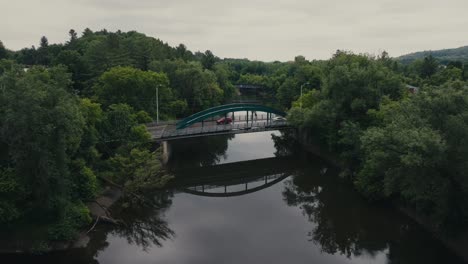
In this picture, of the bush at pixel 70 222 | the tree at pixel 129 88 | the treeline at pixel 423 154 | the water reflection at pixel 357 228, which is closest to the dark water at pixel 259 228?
the water reflection at pixel 357 228

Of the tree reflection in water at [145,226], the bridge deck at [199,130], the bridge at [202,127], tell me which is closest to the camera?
A: the tree reflection in water at [145,226]

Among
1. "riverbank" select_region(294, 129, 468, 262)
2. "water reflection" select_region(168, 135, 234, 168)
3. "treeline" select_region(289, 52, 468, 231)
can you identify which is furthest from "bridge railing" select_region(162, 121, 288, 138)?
"treeline" select_region(289, 52, 468, 231)

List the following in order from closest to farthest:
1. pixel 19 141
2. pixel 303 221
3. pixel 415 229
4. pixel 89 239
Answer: pixel 19 141 < pixel 89 239 < pixel 415 229 < pixel 303 221

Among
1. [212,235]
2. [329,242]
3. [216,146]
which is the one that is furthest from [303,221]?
[216,146]

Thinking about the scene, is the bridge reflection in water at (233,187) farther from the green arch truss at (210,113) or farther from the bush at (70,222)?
the bush at (70,222)

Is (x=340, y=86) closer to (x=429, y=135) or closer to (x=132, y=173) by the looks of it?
(x=429, y=135)

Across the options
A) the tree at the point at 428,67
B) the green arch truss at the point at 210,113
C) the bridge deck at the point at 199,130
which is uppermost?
the tree at the point at 428,67

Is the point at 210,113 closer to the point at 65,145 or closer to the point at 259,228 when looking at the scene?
the point at 259,228
